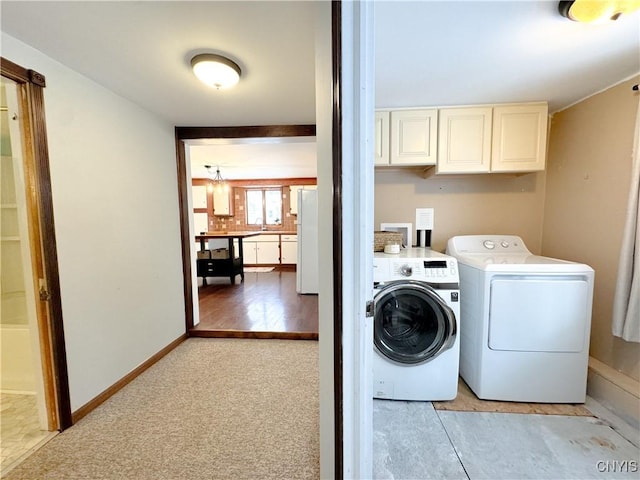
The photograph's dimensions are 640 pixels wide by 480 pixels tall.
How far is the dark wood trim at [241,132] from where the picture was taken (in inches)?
101

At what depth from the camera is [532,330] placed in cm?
173

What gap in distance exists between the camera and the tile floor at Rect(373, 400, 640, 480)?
4.31ft

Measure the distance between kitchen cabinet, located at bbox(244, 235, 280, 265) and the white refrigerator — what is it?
236cm

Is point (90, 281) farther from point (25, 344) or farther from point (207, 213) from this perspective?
point (207, 213)

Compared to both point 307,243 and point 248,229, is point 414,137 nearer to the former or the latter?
point 307,243

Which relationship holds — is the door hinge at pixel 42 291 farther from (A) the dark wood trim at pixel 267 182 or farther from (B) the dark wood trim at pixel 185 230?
(A) the dark wood trim at pixel 267 182

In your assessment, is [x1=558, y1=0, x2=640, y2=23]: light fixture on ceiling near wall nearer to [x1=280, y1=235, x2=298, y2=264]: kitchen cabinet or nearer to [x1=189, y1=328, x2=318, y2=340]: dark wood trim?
[x1=189, y1=328, x2=318, y2=340]: dark wood trim

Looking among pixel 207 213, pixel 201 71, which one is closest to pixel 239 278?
pixel 207 213

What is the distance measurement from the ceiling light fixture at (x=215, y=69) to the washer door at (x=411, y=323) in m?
1.62

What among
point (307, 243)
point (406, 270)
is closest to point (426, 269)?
point (406, 270)

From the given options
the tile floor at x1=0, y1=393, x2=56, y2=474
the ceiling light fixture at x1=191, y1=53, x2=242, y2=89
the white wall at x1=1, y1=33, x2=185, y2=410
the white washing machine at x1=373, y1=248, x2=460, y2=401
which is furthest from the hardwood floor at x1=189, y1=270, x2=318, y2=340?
the ceiling light fixture at x1=191, y1=53, x2=242, y2=89

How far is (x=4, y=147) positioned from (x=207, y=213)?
5.26m

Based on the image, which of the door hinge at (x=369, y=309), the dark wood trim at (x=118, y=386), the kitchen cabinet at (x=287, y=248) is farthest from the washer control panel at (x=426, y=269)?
the kitchen cabinet at (x=287, y=248)

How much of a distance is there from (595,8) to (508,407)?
2188mm
